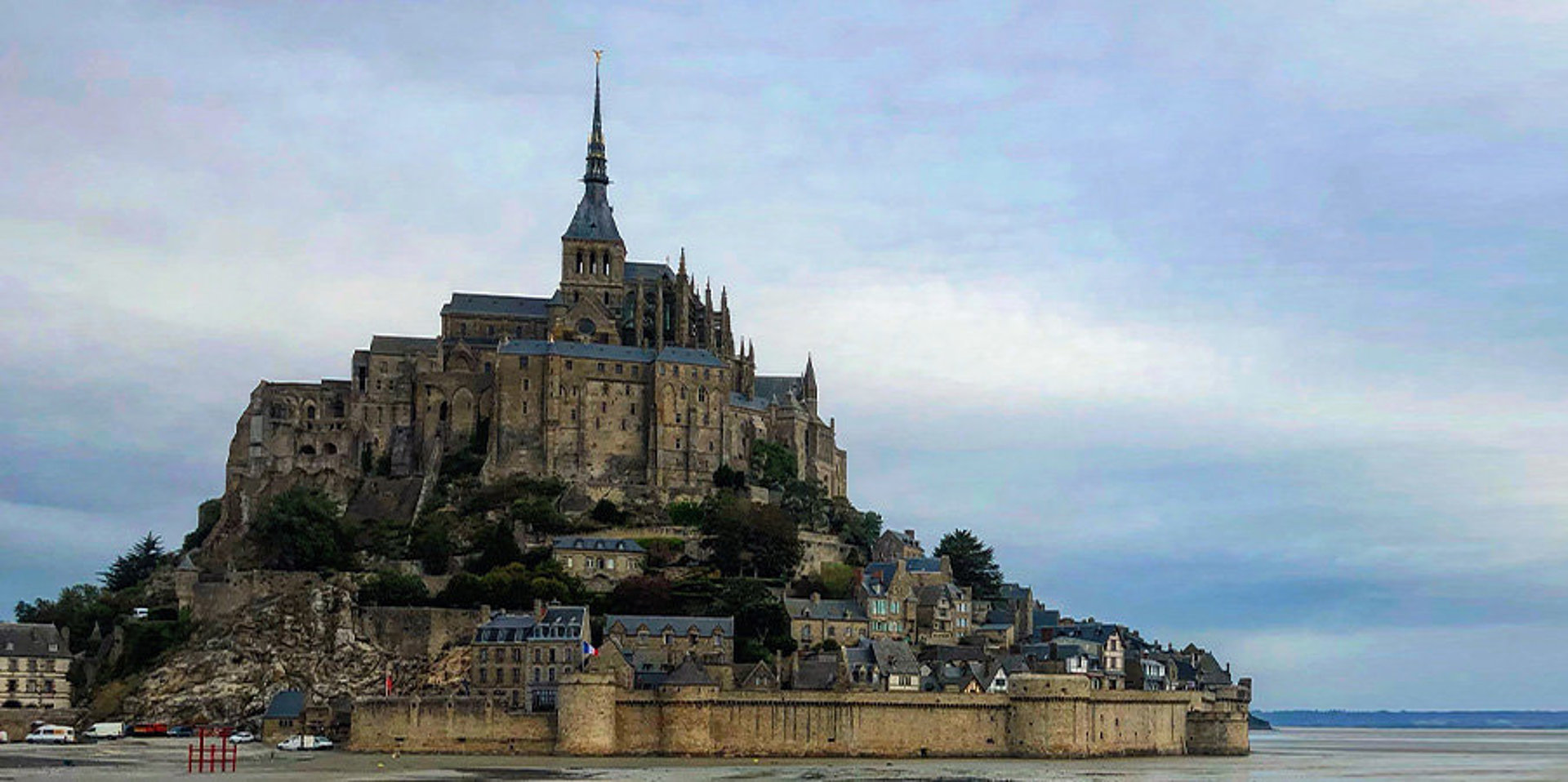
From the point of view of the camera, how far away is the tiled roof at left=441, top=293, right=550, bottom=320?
105 m

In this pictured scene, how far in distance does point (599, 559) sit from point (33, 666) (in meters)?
24.8

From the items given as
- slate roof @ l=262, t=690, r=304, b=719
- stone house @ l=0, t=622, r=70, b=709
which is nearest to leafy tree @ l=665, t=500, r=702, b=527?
slate roof @ l=262, t=690, r=304, b=719

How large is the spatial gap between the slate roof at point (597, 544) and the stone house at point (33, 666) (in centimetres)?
2195

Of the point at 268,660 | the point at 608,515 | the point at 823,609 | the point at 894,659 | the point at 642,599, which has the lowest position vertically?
the point at 268,660

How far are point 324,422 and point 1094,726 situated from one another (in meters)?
45.6

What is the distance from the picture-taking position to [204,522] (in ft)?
334

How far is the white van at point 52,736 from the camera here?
2911 inches

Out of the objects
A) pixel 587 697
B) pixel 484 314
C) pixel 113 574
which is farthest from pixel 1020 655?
pixel 113 574

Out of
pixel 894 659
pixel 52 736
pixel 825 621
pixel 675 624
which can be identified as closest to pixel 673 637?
pixel 675 624

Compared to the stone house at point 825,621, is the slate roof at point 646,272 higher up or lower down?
higher up

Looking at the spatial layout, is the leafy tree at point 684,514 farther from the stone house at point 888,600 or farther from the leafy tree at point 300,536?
the leafy tree at point 300,536

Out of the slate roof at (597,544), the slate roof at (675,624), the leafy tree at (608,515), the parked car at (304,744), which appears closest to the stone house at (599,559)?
the slate roof at (597,544)

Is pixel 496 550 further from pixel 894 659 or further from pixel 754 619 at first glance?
pixel 894 659

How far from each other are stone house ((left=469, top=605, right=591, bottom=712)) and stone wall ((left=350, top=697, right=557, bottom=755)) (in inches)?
61.3
